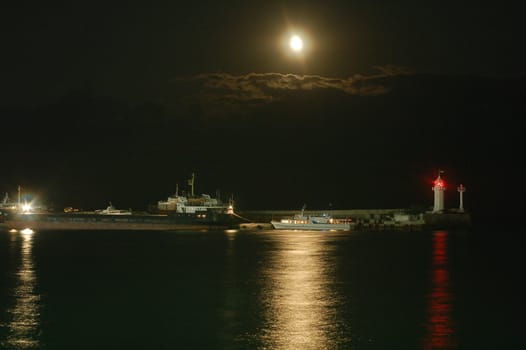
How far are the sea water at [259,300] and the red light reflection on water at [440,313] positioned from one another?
0.14ft

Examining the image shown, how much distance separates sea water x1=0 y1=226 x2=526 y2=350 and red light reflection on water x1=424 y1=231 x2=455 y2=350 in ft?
0.14

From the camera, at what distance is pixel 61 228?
7019cm

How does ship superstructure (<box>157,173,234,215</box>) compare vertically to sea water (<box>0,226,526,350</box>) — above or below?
above

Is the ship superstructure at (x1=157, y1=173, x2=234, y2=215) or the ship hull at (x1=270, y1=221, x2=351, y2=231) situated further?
the ship superstructure at (x1=157, y1=173, x2=234, y2=215)

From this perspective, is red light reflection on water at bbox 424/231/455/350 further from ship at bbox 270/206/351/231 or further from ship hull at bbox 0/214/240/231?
ship hull at bbox 0/214/240/231

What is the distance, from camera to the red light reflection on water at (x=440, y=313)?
16750mm

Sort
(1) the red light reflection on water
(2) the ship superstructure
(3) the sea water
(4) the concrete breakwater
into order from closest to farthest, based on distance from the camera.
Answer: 1. (1) the red light reflection on water
2. (3) the sea water
3. (4) the concrete breakwater
4. (2) the ship superstructure

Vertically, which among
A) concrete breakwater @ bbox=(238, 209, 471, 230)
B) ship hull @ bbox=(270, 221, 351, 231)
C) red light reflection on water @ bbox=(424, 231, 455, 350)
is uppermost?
concrete breakwater @ bbox=(238, 209, 471, 230)

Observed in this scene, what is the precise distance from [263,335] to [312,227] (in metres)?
50.2

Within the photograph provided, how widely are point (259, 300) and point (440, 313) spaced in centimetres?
523

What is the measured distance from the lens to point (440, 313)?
2019cm

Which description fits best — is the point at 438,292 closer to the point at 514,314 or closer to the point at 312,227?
the point at 514,314

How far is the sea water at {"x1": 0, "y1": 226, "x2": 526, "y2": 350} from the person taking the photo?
665 inches

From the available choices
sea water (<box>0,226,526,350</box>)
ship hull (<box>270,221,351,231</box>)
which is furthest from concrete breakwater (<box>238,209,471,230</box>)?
sea water (<box>0,226,526,350</box>)
